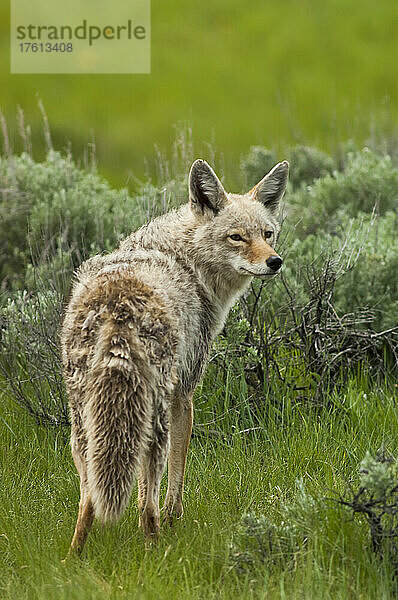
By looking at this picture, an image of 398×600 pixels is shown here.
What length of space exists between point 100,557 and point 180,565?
0.40 m

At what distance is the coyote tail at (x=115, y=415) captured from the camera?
3801 mm

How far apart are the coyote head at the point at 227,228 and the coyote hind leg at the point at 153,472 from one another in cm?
119

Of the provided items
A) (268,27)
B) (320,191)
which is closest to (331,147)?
(320,191)

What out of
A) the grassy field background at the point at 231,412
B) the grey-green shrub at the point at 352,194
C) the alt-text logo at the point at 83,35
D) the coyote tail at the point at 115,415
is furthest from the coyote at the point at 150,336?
the alt-text logo at the point at 83,35

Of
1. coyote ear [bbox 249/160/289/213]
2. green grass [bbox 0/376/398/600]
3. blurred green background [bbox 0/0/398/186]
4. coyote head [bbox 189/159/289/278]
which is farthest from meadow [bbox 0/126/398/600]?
blurred green background [bbox 0/0/398/186]

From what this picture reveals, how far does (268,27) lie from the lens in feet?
66.1

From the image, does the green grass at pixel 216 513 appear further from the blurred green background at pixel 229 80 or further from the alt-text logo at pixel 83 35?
the alt-text logo at pixel 83 35

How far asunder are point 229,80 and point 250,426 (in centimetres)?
1383

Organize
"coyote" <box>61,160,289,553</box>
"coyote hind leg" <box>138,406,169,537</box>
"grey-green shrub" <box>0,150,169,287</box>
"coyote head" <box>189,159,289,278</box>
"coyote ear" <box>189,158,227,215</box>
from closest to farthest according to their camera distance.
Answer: "coyote" <box>61,160,289,553</box> → "coyote hind leg" <box>138,406,169,537</box> → "coyote head" <box>189,159,289,278</box> → "coyote ear" <box>189,158,227,215</box> → "grey-green shrub" <box>0,150,169,287</box>

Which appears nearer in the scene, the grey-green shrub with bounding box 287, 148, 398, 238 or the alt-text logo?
the grey-green shrub with bounding box 287, 148, 398, 238

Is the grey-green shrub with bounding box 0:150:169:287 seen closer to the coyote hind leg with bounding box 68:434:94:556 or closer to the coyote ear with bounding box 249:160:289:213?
the coyote ear with bounding box 249:160:289:213

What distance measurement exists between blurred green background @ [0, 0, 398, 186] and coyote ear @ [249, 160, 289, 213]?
357 inches

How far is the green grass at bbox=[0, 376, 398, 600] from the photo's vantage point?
3.72 m

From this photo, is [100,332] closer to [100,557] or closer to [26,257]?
[100,557]
